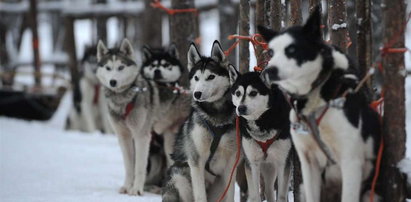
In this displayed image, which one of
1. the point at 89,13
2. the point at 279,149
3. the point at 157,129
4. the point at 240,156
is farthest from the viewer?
the point at 89,13

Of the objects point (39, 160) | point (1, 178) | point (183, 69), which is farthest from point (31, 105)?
point (183, 69)

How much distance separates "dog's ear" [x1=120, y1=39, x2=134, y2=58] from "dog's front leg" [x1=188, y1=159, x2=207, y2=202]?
2446mm

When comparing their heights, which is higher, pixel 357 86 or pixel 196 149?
pixel 357 86

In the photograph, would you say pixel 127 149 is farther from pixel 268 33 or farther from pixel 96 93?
pixel 96 93

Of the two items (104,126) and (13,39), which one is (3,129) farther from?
(13,39)

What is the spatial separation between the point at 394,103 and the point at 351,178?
0.57 m

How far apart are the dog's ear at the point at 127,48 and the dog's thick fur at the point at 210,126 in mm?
2018

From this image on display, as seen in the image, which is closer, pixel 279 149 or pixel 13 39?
pixel 279 149

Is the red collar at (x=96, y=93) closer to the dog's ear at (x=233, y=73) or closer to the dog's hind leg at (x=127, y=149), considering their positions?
the dog's hind leg at (x=127, y=149)

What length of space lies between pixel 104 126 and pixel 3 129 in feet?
7.44

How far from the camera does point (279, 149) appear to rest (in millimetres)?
4465

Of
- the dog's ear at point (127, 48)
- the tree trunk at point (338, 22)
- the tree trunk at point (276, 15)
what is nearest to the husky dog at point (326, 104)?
the tree trunk at point (338, 22)

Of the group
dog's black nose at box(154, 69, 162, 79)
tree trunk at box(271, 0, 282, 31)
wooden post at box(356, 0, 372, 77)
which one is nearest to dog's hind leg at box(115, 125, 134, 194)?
dog's black nose at box(154, 69, 162, 79)

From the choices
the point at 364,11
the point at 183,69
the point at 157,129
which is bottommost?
the point at 157,129
